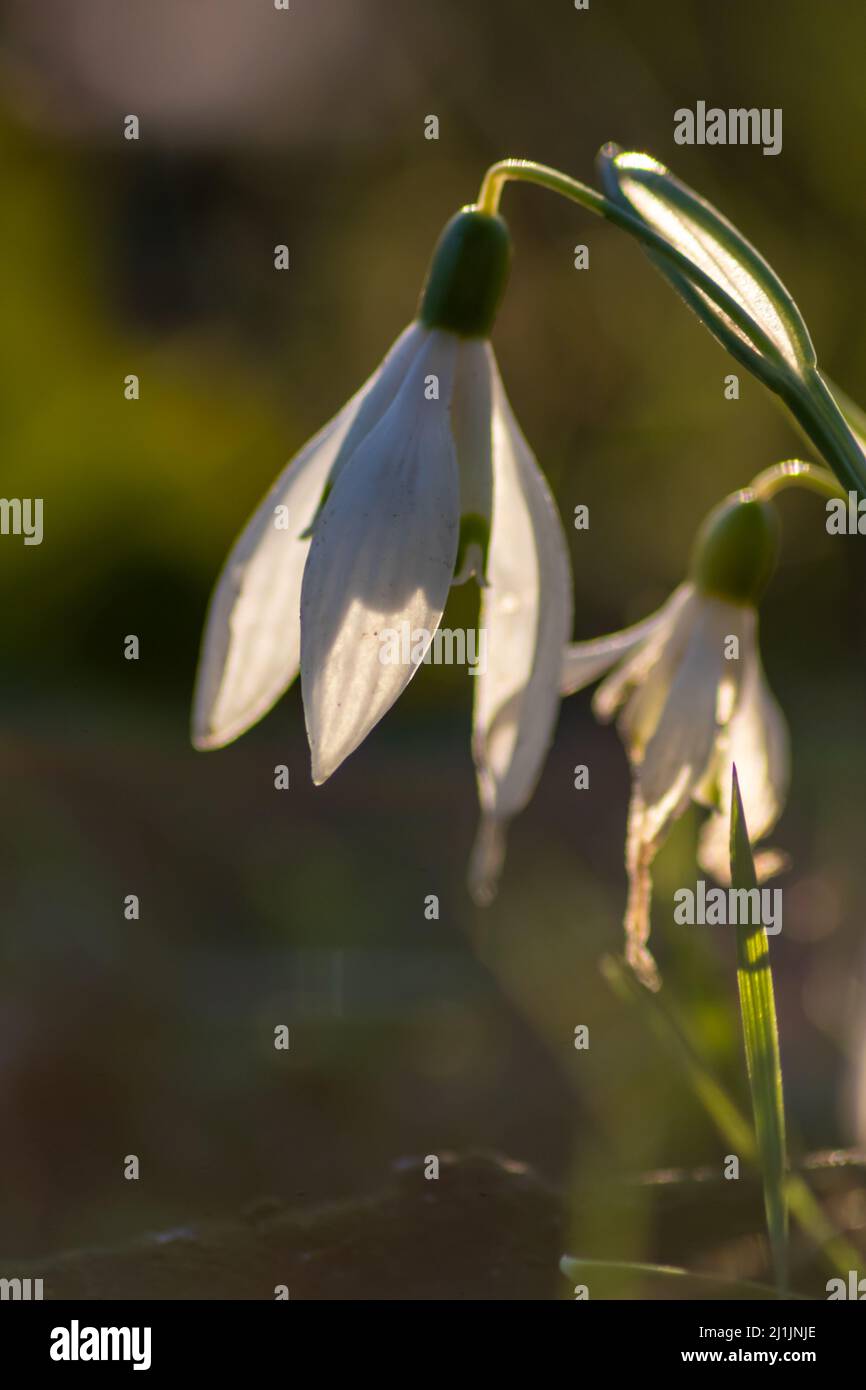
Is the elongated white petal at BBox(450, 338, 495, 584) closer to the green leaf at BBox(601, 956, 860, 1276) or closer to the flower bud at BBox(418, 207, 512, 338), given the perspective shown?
the flower bud at BBox(418, 207, 512, 338)

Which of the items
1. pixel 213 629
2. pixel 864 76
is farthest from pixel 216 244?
pixel 213 629

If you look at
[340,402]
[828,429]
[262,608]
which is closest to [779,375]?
[828,429]

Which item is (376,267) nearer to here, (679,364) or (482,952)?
(679,364)

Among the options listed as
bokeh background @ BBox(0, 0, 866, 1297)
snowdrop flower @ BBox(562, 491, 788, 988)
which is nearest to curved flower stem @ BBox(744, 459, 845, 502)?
snowdrop flower @ BBox(562, 491, 788, 988)

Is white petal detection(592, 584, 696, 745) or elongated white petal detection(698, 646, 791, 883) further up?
white petal detection(592, 584, 696, 745)

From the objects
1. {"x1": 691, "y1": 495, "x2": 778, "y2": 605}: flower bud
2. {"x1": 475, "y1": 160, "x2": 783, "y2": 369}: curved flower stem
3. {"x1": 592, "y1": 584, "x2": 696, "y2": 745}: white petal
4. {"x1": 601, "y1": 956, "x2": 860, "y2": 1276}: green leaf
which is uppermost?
{"x1": 475, "y1": 160, "x2": 783, "y2": 369}: curved flower stem

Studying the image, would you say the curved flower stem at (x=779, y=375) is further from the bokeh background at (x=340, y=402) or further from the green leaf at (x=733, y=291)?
the bokeh background at (x=340, y=402)

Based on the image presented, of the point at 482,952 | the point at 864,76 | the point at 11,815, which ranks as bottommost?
the point at 482,952
